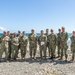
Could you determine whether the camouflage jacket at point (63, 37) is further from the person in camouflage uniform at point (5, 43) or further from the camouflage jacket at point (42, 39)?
the person in camouflage uniform at point (5, 43)

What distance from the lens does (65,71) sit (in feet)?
39.8

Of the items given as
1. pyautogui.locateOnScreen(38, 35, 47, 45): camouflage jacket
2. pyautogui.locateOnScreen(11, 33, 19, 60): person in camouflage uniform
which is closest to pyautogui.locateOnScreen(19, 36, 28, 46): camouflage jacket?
pyautogui.locateOnScreen(11, 33, 19, 60): person in camouflage uniform

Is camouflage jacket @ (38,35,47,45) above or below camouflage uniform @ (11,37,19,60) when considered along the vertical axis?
above

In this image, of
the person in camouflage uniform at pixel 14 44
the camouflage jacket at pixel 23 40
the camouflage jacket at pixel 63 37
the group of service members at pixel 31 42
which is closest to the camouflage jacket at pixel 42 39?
the group of service members at pixel 31 42

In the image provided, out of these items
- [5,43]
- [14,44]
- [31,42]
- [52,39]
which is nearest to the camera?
[5,43]

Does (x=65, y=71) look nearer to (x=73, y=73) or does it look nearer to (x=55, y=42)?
(x=73, y=73)

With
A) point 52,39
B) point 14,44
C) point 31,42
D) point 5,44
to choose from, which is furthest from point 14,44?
point 52,39

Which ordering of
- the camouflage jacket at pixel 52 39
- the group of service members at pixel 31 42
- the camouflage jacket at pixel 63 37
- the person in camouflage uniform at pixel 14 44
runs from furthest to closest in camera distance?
the camouflage jacket at pixel 52 39 < the camouflage jacket at pixel 63 37 < the person in camouflage uniform at pixel 14 44 < the group of service members at pixel 31 42

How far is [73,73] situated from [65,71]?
0.61 meters

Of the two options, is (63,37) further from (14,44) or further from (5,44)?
(5,44)

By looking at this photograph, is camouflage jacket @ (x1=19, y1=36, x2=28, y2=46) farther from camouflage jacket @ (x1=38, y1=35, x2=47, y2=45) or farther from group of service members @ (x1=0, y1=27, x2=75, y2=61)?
camouflage jacket @ (x1=38, y1=35, x2=47, y2=45)

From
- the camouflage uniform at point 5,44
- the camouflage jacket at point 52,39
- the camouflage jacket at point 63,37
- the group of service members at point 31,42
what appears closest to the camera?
the camouflage uniform at point 5,44

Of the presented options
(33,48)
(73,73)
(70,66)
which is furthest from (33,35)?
(73,73)

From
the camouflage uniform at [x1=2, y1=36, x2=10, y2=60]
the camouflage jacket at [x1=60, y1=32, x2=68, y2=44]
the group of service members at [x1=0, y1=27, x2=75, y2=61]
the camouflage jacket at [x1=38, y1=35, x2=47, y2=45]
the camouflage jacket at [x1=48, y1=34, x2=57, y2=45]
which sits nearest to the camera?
the camouflage uniform at [x1=2, y1=36, x2=10, y2=60]
